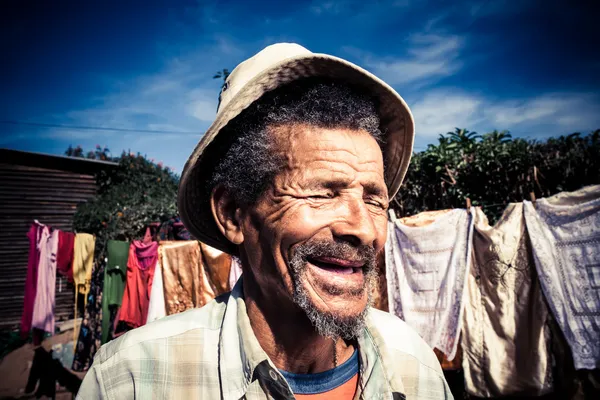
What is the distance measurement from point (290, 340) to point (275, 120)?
101 cm

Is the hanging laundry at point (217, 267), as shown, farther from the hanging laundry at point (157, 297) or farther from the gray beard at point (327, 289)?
the gray beard at point (327, 289)

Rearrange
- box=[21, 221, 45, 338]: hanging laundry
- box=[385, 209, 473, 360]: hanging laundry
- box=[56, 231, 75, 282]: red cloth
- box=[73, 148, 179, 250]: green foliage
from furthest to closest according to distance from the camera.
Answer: box=[73, 148, 179, 250]: green foliage, box=[21, 221, 45, 338]: hanging laundry, box=[56, 231, 75, 282]: red cloth, box=[385, 209, 473, 360]: hanging laundry

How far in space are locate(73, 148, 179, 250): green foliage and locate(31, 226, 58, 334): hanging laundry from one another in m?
1.32

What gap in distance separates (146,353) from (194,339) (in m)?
0.20

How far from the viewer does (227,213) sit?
167cm

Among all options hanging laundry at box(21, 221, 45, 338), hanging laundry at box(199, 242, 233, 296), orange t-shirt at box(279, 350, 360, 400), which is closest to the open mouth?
orange t-shirt at box(279, 350, 360, 400)

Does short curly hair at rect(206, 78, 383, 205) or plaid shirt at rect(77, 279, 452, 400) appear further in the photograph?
short curly hair at rect(206, 78, 383, 205)

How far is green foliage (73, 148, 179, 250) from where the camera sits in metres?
8.94

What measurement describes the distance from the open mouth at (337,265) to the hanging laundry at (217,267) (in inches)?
156

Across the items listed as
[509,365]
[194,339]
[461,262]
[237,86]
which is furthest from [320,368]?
[509,365]

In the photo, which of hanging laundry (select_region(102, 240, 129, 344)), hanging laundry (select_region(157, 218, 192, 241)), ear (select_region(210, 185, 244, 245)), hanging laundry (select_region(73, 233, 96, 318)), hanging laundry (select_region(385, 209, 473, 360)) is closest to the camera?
ear (select_region(210, 185, 244, 245))

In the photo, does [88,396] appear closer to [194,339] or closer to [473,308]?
[194,339]

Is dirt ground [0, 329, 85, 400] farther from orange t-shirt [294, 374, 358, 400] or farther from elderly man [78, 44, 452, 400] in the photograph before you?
orange t-shirt [294, 374, 358, 400]

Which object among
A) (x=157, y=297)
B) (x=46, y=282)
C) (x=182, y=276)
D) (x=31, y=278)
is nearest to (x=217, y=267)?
(x=182, y=276)
